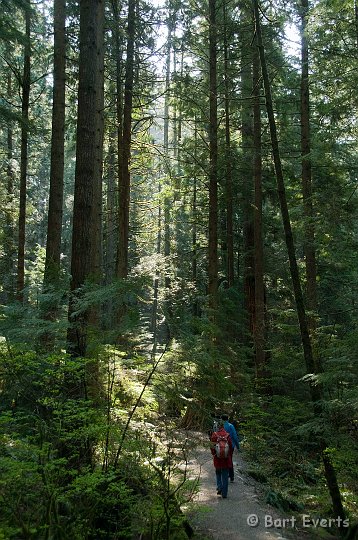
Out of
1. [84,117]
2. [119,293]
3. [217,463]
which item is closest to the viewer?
[119,293]

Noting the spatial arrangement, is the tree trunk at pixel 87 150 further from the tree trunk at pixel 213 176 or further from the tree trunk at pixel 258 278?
the tree trunk at pixel 258 278

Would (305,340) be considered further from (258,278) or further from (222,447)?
(258,278)

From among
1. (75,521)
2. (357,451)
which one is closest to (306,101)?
(357,451)

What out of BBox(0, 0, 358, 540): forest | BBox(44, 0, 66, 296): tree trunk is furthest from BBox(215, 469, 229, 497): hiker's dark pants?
BBox(44, 0, 66, 296): tree trunk

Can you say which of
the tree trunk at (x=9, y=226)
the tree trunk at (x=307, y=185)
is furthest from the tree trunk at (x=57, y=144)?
the tree trunk at (x=307, y=185)

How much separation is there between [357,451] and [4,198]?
16.6m

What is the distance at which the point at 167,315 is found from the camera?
5.53 metres

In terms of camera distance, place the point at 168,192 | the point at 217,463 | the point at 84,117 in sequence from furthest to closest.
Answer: the point at 168,192 < the point at 217,463 < the point at 84,117

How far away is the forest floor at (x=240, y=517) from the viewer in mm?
6797

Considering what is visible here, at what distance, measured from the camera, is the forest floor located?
6797 millimetres

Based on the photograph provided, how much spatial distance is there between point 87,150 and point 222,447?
Answer: 19.6 ft

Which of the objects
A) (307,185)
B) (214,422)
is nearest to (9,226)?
(307,185)

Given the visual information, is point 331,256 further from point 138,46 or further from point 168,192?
point 138,46

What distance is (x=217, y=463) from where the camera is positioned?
834cm
